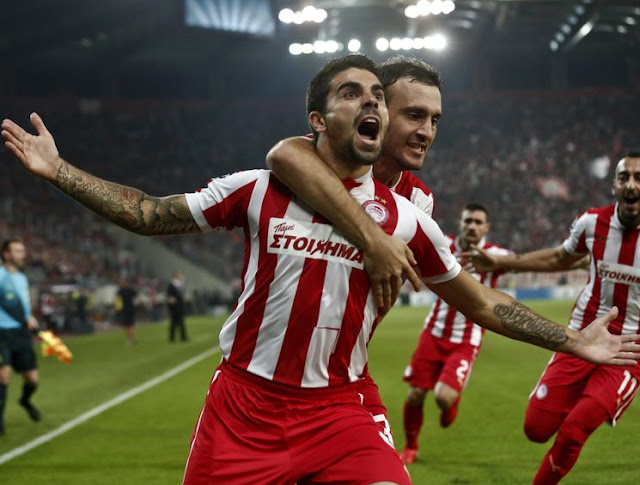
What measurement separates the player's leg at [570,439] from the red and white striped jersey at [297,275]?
110 inches

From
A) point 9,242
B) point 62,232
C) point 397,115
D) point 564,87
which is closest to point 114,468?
point 9,242

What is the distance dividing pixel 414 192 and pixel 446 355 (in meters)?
4.71

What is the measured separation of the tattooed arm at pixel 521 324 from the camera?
12.0 feet

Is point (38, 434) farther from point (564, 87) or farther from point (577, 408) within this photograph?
point (564, 87)

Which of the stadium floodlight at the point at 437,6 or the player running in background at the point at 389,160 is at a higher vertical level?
the stadium floodlight at the point at 437,6

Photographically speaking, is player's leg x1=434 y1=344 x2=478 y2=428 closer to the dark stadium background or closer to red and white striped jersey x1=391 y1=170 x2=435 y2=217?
red and white striped jersey x1=391 y1=170 x2=435 y2=217

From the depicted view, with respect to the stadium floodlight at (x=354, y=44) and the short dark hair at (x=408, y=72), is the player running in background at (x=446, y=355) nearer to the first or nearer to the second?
the short dark hair at (x=408, y=72)

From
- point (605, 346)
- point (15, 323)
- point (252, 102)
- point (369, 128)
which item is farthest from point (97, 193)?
point (252, 102)

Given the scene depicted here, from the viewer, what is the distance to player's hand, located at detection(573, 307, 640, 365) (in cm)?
362

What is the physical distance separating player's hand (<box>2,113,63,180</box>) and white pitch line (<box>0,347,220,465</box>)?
19.5ft

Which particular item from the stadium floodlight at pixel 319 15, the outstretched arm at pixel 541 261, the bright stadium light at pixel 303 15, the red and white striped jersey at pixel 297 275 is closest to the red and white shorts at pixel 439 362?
the outstretched arm at pixel 541 261

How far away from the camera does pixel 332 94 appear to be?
346cm

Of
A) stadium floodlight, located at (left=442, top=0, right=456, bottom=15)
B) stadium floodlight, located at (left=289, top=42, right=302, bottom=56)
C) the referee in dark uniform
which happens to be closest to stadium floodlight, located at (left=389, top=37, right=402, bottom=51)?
stadium floodlight, located at (left=442, top=0, right=456, bottom=15)

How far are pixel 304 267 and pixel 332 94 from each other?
696 millimetres
